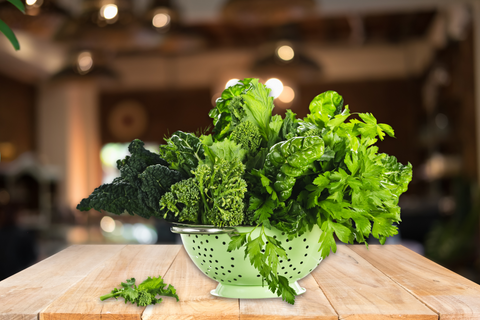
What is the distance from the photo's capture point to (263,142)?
94 centimetres

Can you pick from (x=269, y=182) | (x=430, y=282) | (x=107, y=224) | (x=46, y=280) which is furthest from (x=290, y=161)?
(x=107, y=224)

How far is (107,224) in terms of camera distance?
5340 millimetres

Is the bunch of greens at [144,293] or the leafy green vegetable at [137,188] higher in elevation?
the leafy green vegetable at [137,188]

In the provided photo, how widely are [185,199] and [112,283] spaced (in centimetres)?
35

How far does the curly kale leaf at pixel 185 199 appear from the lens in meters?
0.84

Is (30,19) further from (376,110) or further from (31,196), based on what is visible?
(376,110)

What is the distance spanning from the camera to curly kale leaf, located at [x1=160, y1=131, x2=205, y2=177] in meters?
0.93

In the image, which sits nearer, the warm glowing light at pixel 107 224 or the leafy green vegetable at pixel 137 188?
the leafy green vegetable at pixel 137 188

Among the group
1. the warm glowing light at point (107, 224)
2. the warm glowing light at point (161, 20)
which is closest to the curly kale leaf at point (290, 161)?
the warm glowing light at point (161, 20)

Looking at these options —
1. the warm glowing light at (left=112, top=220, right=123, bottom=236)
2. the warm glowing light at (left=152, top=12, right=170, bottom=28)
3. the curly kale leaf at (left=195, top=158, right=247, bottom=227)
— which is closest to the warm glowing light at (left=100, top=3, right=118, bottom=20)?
the warm glowing light at (left=152, top=12, right=170, bottom=28)

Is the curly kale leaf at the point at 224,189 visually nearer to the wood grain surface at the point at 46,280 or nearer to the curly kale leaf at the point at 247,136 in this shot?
the curly kale leaf at the point at 247,136

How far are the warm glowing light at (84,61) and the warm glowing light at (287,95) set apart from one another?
2.78 m

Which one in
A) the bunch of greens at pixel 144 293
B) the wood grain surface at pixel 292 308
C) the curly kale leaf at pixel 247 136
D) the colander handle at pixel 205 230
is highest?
the curly kale leaf at pixel 247 136

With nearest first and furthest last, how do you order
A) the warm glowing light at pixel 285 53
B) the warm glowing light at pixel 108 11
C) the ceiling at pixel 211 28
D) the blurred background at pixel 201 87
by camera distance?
1. the ceiling at pixel 211 28
2. the warm glowing light at pixel 108 11
3. the blurred background at pixel 201 87
4. the warm glowing light at pixel 285 53
